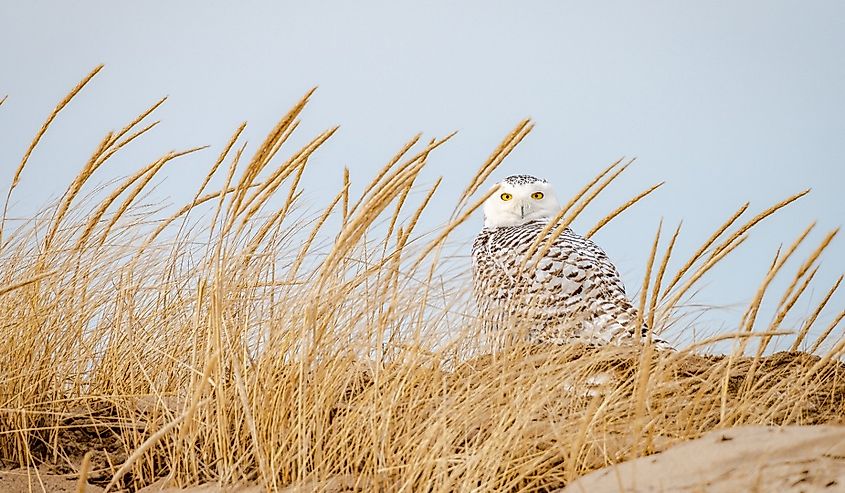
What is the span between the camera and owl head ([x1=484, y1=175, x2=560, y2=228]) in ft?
14.2

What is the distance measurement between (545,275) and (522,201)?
672 mm

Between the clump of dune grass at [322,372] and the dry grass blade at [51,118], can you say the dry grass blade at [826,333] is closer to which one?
the clump of dune grass at [322,372]

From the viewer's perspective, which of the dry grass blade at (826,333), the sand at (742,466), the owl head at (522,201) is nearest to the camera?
the sand at (742,466)

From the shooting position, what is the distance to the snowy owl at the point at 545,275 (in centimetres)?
353

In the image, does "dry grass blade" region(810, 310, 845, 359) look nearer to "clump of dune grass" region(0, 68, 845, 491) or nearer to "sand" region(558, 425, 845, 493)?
"clump of dune grass" region(0, 68, 845, 491)

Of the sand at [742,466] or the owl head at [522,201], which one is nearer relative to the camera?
the sand at [742,466]

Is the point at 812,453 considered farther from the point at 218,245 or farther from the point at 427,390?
the point at 218,245

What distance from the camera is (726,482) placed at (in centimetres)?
148

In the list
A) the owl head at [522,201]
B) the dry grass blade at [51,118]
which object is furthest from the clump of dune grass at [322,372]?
the owl head at [522,201]

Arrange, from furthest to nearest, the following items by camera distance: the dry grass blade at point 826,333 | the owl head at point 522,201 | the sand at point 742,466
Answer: the owl head at point 522,201
the dry grass blade at point 826,333
the sand at point 742,466

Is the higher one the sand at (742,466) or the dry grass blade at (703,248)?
the dry grass blade at (703,248)

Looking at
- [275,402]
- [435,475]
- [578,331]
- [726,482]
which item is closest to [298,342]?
[275,402]

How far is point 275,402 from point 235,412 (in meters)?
0.22

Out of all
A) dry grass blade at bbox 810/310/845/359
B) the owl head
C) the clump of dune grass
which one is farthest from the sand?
the owl head
